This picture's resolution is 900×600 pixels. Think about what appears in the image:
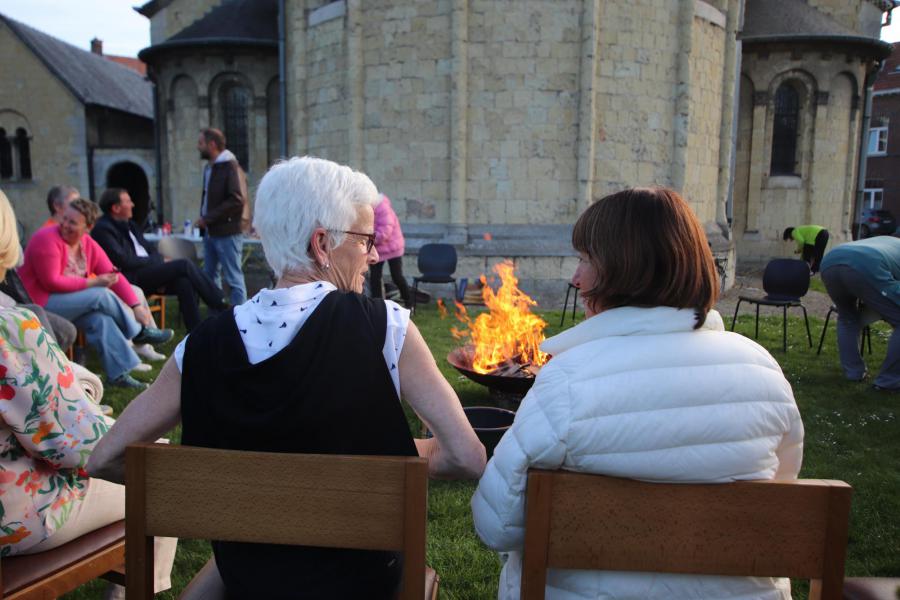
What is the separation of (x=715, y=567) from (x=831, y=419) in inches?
187

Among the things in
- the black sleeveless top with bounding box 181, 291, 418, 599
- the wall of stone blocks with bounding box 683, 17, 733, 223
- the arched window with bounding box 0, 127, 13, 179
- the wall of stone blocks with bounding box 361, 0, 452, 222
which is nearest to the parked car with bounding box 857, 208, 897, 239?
the wall of stone blocks with bounding box 683, 17, 733, 223

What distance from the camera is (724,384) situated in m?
1.51

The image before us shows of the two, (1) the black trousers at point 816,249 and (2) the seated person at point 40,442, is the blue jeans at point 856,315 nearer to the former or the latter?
(2) the seated person at point 40,442

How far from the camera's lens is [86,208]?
19.0 ft

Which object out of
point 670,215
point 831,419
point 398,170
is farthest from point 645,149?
point 670,215

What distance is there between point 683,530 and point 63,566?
6.08 ft

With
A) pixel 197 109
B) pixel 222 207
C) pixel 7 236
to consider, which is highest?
pixel 197 109

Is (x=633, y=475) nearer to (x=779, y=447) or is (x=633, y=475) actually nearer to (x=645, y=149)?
(x=779, y=447)

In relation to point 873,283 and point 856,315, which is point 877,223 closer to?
point 856,315

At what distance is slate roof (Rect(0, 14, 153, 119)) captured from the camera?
24.2 m

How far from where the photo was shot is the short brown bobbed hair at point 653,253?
1635mm

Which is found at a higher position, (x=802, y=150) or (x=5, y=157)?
(x=802, y=150)

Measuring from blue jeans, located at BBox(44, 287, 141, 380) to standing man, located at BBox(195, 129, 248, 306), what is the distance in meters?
1.99

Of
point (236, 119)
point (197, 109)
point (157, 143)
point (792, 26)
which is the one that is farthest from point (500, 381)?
point (157, 143)
